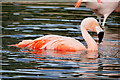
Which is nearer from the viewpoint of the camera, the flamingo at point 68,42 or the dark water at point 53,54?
the dark water at point 53,54

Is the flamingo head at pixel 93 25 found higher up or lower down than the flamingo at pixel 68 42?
higher up

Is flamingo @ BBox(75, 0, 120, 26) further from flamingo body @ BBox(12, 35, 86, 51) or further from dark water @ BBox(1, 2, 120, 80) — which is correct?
flamingo body @ BBox(12, 35, 86, 51)

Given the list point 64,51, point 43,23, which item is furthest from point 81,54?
point 43,23

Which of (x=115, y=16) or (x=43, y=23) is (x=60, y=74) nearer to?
(x=43, y=23)

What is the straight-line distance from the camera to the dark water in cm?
713

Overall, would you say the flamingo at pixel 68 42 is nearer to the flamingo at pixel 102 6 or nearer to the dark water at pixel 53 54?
the dark water at pixel 53 54

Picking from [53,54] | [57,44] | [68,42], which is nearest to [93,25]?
[68,42]

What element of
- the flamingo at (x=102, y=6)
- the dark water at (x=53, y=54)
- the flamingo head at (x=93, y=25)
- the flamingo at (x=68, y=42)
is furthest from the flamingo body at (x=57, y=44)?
the flamingo at (x=102, y=6)

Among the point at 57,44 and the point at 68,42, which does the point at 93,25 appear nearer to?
the point at 68,42

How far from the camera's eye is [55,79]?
677cm

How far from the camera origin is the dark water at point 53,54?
281 inches

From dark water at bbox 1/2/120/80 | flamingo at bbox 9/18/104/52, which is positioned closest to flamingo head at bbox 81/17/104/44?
flamingo at bbox 9/18/104/52

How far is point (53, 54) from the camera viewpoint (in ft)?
28.1

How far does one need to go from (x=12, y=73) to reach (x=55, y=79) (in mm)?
863
